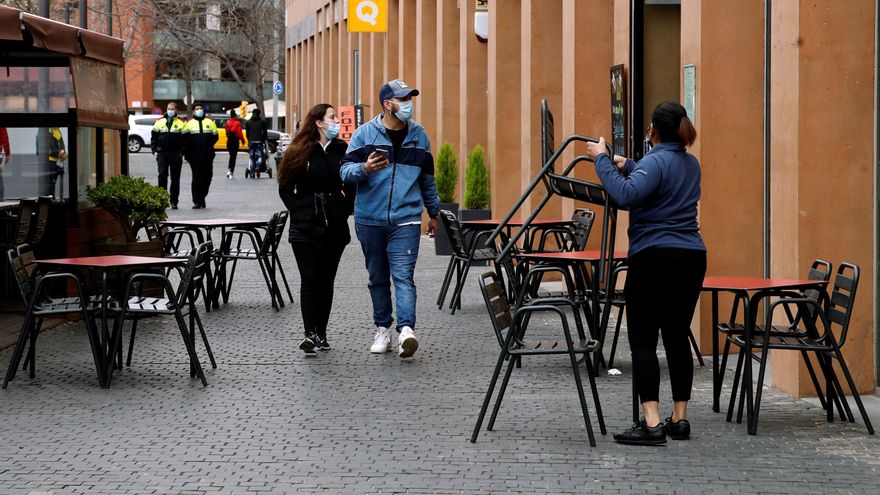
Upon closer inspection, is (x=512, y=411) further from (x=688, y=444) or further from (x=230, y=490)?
(x=230, y=490)

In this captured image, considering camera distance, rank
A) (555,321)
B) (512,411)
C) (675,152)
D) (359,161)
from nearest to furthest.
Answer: (675,152) → (512,411) → (359,161) → (555,321)

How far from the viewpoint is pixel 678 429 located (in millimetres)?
7652

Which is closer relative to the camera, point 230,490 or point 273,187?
point 230,490

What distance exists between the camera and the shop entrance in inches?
528

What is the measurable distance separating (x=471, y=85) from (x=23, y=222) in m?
9.90

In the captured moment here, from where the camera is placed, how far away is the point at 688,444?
759cm

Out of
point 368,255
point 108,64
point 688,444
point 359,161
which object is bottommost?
point 688,444

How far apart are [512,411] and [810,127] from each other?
98.0 inches

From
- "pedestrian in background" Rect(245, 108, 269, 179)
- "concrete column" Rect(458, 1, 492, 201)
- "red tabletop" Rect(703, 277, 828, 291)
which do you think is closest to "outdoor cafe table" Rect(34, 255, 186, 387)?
"red tabletop" Rect(703, 277, 828, 291)

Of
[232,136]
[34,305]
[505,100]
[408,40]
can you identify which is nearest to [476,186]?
[505,100]

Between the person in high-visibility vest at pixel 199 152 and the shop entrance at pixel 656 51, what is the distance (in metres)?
15.0

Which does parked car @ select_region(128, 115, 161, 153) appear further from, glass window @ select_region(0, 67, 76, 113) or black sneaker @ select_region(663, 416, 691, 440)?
black sneaker @ select_region(663, 416, 691, 440)

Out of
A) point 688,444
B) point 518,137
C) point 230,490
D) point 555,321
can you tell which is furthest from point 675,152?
point 518,137

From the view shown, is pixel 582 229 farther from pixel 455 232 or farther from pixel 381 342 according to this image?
pixel 381 342
